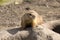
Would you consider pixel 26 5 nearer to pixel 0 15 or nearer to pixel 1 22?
pixel 0 15


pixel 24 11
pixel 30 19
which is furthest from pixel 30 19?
pixel 24 11

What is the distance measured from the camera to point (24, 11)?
8031 millimetres

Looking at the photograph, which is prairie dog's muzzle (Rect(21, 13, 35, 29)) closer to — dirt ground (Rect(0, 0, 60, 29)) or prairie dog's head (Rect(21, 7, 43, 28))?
prairie dog's head (Rect(21, 7, 43, 28))

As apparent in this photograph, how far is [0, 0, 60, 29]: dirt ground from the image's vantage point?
718 cm

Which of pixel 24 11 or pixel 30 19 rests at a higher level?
pixel 30 19

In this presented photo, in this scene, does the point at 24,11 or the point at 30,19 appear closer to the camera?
the point at 30,19

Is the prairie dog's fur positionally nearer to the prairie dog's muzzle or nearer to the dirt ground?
the prairie dog's muzzle

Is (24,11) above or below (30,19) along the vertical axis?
below

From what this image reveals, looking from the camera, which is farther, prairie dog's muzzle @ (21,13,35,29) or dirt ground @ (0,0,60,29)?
dirt ground @ (0,0,60,29)

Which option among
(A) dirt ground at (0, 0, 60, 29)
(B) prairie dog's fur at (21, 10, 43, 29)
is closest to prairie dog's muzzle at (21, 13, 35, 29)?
(B) prairie dog's fur at (21, 10, 43, 29)

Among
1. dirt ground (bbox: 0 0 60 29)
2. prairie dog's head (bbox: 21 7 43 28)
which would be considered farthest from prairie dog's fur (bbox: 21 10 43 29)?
dirt ground (bbox: 0 0 60 29)

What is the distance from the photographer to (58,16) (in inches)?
296

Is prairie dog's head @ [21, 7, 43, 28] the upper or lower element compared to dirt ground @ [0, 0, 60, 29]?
upper

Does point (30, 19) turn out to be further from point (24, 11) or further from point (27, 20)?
point (24, 11)
